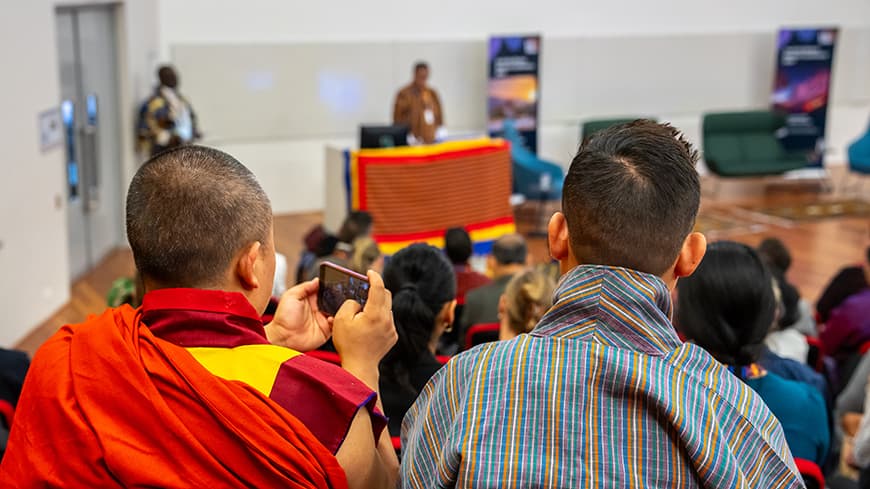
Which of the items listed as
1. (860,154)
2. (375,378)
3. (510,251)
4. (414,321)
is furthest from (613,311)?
(860,154)

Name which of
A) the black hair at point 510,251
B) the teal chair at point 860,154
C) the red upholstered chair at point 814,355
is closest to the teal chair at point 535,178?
the teal chair at point 860,154

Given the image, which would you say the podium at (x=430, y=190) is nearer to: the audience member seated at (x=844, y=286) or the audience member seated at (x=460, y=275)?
the audience member seated at (x=460, y=275)

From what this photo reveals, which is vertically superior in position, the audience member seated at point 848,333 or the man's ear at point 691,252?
the man's ear at point 691,252

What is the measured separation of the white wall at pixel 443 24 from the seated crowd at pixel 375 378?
27.2ft

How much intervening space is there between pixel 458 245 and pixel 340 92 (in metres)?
5.87

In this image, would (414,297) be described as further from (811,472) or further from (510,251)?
(510,251)

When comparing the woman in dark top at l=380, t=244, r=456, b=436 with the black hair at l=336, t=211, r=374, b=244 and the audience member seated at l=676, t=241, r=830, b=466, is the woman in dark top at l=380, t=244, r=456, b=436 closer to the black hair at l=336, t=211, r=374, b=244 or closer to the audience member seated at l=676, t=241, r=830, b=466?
the audience member seated at l=676, t=241, r=830, b=466

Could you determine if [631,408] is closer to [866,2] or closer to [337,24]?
[337,24]

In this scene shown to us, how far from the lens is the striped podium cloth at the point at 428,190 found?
22.9ft

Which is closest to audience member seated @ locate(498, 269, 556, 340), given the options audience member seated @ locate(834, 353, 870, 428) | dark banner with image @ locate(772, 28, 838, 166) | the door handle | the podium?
audience member seated @ locate(834, 353, 870, 428)

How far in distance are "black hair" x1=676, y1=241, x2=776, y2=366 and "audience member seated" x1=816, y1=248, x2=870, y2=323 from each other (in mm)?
2252

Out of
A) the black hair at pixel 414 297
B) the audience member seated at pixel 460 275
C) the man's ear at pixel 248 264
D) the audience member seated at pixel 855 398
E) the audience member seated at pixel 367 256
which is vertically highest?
the man's ear at pixel 248 264

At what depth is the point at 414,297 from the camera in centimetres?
263

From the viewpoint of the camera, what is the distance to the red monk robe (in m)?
1.35
